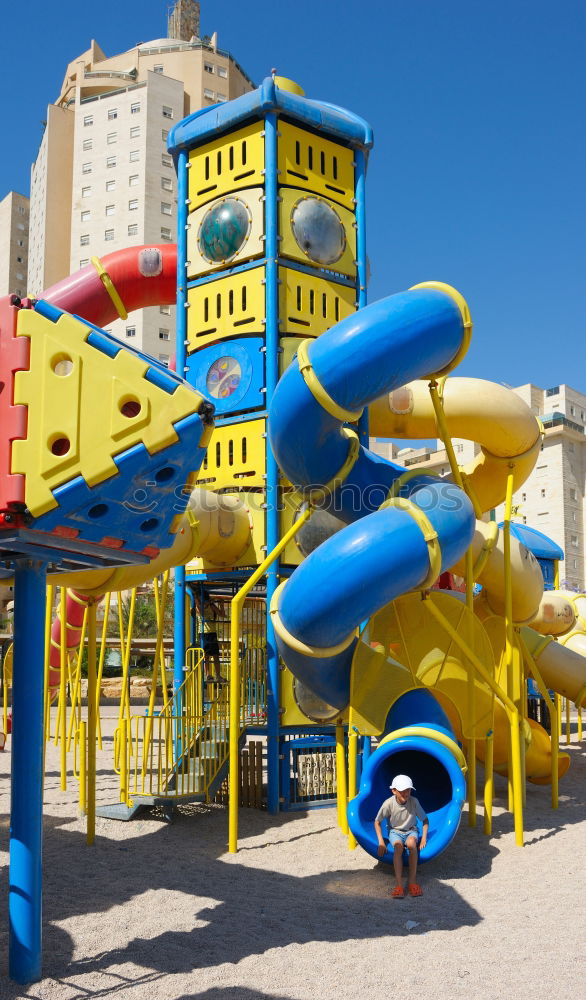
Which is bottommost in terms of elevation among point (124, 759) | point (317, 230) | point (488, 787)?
point (488, 787)

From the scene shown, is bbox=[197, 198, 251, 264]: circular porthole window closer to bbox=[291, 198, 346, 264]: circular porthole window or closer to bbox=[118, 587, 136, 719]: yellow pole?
bbox=[291, 198, 346, 264]: circular porthole window

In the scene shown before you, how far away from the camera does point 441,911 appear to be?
6.96 metres

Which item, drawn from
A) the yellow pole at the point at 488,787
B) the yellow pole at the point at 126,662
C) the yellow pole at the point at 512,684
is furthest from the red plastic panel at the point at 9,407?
the yellow pole at the point at 488,787

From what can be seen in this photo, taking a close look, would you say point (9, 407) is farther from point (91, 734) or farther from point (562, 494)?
point (562, 494)

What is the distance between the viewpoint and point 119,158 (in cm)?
6172

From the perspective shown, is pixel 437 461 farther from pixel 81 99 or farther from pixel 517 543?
pixel 517 543

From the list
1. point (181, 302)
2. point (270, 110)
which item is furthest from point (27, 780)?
point (270, 110)

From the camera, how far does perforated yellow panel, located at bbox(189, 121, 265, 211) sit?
1191cm

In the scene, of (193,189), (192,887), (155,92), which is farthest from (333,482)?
(155,92)

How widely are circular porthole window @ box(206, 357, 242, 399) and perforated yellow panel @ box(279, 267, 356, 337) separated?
798mm

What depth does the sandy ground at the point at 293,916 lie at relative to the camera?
548cm

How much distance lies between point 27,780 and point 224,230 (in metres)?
8.47

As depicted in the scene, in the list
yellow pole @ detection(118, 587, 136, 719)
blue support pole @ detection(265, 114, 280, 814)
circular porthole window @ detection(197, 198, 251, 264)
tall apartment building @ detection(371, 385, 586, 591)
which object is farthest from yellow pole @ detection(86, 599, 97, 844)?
tall apartment building @ detection(371, 385, 586, 591)

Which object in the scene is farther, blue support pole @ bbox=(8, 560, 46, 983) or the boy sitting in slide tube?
the boy sitting in slide tube
